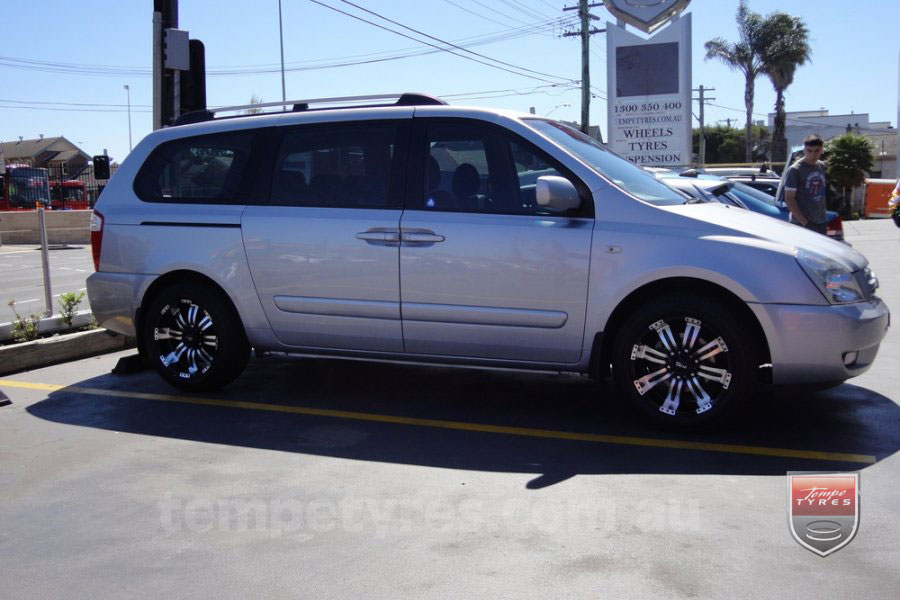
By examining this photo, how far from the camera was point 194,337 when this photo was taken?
638cm

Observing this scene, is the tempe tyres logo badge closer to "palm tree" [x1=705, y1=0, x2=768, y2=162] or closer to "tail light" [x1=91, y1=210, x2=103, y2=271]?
"tail light" [x1=91, y1=210, x2=103, y2=271]

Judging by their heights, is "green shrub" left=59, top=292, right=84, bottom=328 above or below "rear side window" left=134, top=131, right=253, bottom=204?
below

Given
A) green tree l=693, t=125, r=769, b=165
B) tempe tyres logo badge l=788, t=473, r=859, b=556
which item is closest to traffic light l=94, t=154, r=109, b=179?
tempe tyres logo badge l=788, t=473, r=859, b=556

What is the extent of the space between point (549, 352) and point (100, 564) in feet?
9.09

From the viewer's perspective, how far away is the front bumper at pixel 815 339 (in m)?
4.91

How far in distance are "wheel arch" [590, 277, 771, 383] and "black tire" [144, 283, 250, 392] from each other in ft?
8.14

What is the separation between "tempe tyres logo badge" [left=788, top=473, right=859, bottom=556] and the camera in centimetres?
363

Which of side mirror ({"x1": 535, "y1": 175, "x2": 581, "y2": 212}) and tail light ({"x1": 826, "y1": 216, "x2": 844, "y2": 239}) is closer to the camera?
side mirror ({"x1": 535, "y1": 175, "x2": 581, "y2": 212})

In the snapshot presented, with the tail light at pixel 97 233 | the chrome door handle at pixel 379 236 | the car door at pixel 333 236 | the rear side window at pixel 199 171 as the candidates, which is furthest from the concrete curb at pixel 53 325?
the chrome door handle at pixel 379 236

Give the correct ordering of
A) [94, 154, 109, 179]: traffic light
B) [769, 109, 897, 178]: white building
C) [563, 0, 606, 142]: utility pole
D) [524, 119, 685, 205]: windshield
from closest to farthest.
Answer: [524, 119, 685, 205]: windshield → [94, 154, 109, 179]: traffic light → [563, 0, 606, 142]: utility pole → [769, 109, 897, 178]: white building

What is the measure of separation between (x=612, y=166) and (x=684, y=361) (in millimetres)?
1352

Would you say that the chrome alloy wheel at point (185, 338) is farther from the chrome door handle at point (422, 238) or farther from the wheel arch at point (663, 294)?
the wheel arch at point (663, 294)

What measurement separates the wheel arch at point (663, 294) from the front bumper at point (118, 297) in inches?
124

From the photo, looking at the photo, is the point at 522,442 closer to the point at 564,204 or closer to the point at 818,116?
the point at 564,204
